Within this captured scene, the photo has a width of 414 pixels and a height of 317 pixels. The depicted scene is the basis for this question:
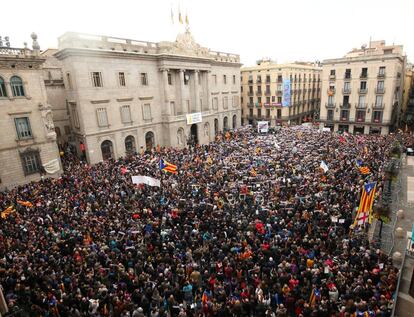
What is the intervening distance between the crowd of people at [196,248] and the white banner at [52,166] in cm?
350

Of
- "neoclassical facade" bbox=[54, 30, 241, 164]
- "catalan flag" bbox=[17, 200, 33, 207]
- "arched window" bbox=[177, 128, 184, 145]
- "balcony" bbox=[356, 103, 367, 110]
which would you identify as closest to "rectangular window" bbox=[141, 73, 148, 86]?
"neoclassical facade" bbox=[54, 30, 241, 164]

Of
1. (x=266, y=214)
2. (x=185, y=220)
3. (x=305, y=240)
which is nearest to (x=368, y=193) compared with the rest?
(x=305, y=240)

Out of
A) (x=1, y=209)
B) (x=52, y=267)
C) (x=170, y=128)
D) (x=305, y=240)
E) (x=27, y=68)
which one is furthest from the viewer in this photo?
(x=170, y=128)

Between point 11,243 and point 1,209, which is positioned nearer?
point 11,243

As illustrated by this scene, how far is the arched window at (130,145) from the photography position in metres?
33.9

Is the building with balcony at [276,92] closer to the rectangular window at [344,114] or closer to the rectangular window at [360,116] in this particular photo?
the rectangular window at [344,114]

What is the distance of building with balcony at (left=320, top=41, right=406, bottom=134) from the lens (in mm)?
41750

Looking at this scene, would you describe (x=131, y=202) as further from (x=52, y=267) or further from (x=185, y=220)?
(x=52, y=267)

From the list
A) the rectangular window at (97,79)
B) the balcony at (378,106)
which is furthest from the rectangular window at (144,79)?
the balcony at (378,106)

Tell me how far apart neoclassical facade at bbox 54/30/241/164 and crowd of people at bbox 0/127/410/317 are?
965 centimetres

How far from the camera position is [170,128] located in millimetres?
37125

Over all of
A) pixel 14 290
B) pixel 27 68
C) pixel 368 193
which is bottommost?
pixel 14 290

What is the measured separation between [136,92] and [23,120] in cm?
1326

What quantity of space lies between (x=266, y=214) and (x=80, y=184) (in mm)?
14761
